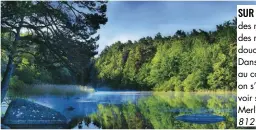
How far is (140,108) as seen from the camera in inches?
402

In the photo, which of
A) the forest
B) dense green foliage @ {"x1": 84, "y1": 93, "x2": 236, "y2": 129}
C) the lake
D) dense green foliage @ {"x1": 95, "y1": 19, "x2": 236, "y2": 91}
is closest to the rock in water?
the lake

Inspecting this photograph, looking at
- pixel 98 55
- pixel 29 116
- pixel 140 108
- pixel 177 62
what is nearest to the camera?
pixel 29 116

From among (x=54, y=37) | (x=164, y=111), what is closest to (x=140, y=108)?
(x=164, y=111)

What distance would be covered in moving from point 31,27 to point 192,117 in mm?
3382

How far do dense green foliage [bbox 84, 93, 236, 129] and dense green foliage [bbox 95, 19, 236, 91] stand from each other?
36 centimetres

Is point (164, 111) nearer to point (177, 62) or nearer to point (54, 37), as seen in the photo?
point (177, 62)

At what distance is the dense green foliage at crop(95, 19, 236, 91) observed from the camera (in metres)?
10.5

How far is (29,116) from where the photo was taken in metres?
7.00

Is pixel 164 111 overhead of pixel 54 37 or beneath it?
beneath

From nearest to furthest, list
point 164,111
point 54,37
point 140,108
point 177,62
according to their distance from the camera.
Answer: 1. point 54,37
2. point 164,111
3. point 140,108
4. point 177,62

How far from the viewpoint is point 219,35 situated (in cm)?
1243

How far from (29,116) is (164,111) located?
3.67m

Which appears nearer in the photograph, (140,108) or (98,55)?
(98,55)

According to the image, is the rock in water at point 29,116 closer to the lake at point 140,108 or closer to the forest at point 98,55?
the lake at point 140,108
